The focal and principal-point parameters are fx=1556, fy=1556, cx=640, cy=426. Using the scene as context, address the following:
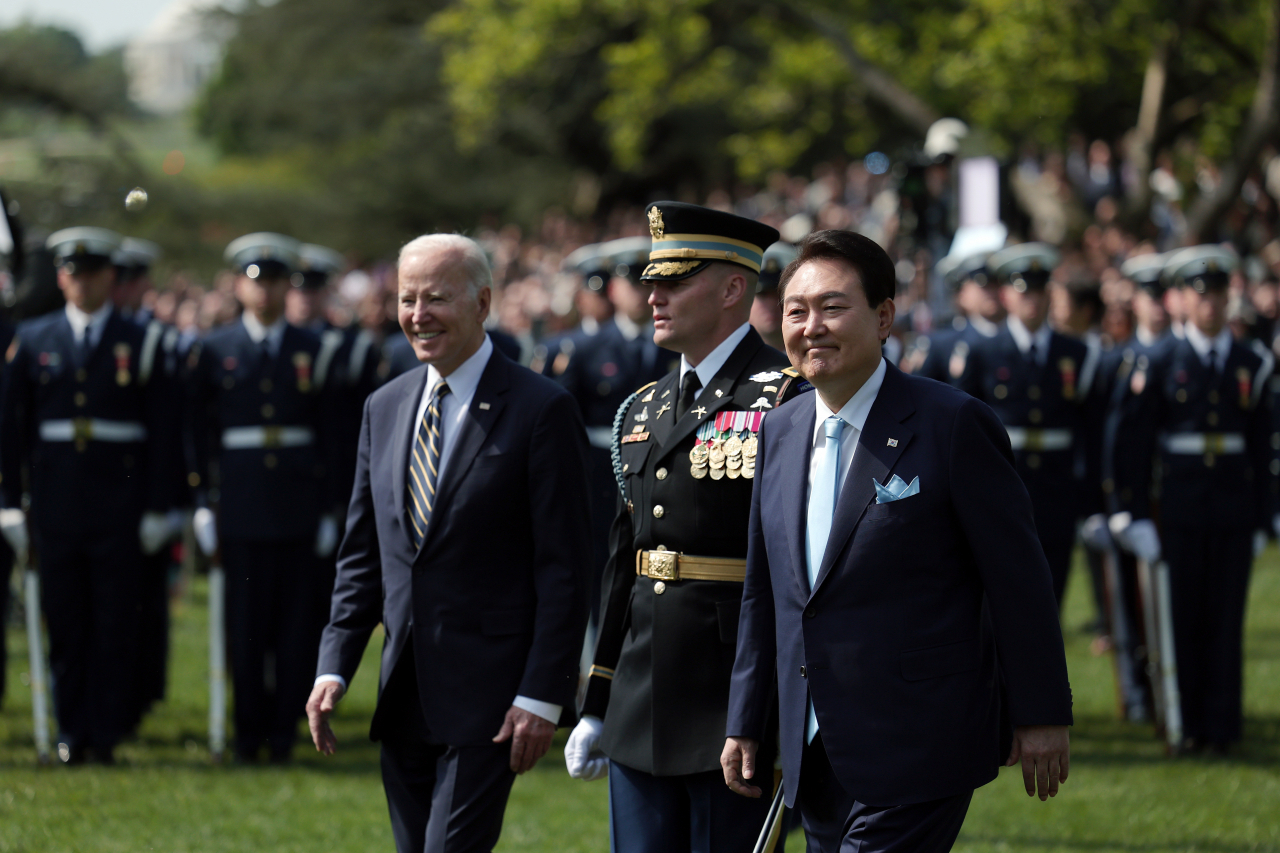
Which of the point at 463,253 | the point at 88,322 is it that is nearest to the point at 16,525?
the point at 88,322

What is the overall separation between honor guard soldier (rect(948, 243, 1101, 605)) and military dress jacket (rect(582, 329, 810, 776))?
4532 mm

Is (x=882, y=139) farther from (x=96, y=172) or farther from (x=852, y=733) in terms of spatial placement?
(x=852, y=733)

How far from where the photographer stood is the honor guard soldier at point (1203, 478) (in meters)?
8.51

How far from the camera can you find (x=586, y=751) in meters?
4.47

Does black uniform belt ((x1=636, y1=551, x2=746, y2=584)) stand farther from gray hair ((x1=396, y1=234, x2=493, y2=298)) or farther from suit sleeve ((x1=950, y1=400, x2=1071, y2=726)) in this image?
gray hair ((x1=396, y1=234, x2=493, y2=298))

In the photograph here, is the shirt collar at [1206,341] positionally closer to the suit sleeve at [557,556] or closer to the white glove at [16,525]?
the suit sleeve at [557,556]

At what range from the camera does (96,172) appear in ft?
61.5

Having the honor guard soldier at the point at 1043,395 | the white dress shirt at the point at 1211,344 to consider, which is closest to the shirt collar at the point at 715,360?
the honor guard soldier at the point at 1043,395

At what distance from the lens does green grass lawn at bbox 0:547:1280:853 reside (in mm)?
6676

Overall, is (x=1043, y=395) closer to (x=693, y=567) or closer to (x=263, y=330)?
(x=263, y=330)

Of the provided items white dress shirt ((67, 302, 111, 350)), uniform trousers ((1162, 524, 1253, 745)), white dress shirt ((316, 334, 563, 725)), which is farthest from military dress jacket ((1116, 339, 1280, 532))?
white dress shirt ((67, 302, 111, 350))

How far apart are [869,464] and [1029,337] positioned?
540 cm

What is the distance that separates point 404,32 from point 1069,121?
17897 millimetres

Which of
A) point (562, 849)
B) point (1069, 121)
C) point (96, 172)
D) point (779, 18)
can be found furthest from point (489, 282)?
point (1069, 121)
